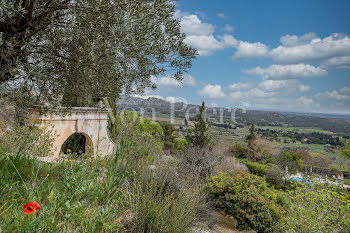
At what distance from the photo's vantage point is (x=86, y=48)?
9.81 ft

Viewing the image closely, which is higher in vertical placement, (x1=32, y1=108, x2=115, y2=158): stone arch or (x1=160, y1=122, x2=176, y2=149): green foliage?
(x1=32, y1=108, x2=115, y2=158): stone arch

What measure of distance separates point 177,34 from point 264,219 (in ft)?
14.4

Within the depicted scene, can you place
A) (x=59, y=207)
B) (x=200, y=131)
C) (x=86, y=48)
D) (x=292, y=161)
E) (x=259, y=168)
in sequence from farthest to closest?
(x=200, y=131), (x=292, y=161), (x=259, y=168), (x=86, y=48), (x=59, y=207)

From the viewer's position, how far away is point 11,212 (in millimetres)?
2363

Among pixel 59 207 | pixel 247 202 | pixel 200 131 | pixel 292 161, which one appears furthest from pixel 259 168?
pixel 59 207

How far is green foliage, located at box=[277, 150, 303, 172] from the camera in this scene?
23.9 metres

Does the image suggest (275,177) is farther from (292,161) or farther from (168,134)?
(168,134)

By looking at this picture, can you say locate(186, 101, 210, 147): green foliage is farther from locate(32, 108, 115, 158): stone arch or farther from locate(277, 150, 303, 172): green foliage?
locate(32, 108, 115, 158): stone arch

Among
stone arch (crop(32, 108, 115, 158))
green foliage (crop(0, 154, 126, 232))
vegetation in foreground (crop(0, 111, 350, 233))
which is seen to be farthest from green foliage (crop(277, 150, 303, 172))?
green foliage (crop(0, 154, 126, 232))

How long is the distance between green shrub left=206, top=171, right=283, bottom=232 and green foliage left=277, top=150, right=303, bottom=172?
19792 mm

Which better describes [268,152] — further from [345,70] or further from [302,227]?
[345,70]

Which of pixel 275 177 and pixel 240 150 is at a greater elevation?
pixel 275 177

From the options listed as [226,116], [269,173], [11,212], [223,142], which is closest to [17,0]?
[11,212]

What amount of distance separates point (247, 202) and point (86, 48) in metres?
4.69
